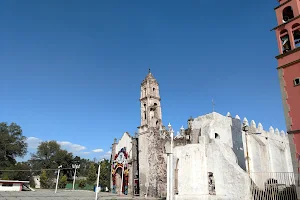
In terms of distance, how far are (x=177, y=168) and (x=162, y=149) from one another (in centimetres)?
1063

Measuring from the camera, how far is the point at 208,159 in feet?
68.8

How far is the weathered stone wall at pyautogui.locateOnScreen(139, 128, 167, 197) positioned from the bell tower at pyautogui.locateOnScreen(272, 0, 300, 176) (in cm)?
1875

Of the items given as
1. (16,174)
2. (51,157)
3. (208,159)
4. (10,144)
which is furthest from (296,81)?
(51,157)

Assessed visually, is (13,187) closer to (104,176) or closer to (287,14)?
(104,176)

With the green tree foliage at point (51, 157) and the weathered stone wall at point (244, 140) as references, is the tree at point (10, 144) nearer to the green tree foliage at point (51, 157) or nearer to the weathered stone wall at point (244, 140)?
the green tree foliage at point (51, 157)

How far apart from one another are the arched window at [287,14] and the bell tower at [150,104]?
816 inches

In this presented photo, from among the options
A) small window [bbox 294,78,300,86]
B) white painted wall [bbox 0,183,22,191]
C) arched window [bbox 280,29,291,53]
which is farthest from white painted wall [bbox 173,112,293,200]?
white painted wall [bbox 0,183,22,191]

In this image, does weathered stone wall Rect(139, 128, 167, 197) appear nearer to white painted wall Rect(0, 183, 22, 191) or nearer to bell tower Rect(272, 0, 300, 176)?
white painted wall Rect(0, 183, 22, 191)

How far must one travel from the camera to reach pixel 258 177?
874 inches

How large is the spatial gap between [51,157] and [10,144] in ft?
45.1

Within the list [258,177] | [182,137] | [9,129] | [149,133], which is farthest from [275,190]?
[9,129]

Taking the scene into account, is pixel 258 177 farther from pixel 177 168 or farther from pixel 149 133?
pixel 149 133

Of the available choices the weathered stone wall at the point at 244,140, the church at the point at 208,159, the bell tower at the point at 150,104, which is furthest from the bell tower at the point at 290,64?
the bell tower at the point at 150,104

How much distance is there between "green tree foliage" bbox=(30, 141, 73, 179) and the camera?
205ft
